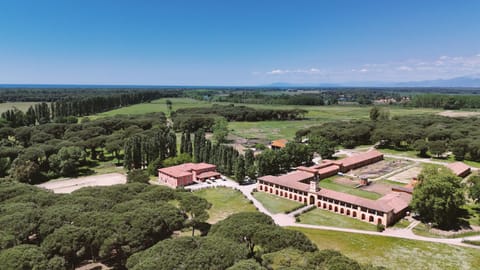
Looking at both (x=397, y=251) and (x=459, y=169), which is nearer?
(x=397, y=251)

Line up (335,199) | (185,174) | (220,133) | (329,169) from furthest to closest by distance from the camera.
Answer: (220,133), (329,169), (185,174), (335,199)

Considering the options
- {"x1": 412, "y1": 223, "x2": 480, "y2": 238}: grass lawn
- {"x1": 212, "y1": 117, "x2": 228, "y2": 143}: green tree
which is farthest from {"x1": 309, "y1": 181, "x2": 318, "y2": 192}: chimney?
{"x1": 212, "y1": 117, "x2": 228, "y2": 143}: green tree

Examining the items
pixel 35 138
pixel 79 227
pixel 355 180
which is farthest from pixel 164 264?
pixel 35 138

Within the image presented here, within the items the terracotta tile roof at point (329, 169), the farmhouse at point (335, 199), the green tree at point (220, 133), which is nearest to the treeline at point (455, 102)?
the green tree at point (220, 133)

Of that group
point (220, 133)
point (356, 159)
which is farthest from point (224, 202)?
point (220, 133)

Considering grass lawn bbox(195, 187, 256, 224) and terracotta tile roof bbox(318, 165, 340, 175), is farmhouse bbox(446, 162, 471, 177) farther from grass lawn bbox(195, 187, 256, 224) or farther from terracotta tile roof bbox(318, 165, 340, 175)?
grass lawn bbox(195, 187, 256, 224)

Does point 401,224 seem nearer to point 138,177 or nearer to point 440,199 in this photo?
point 440,199
